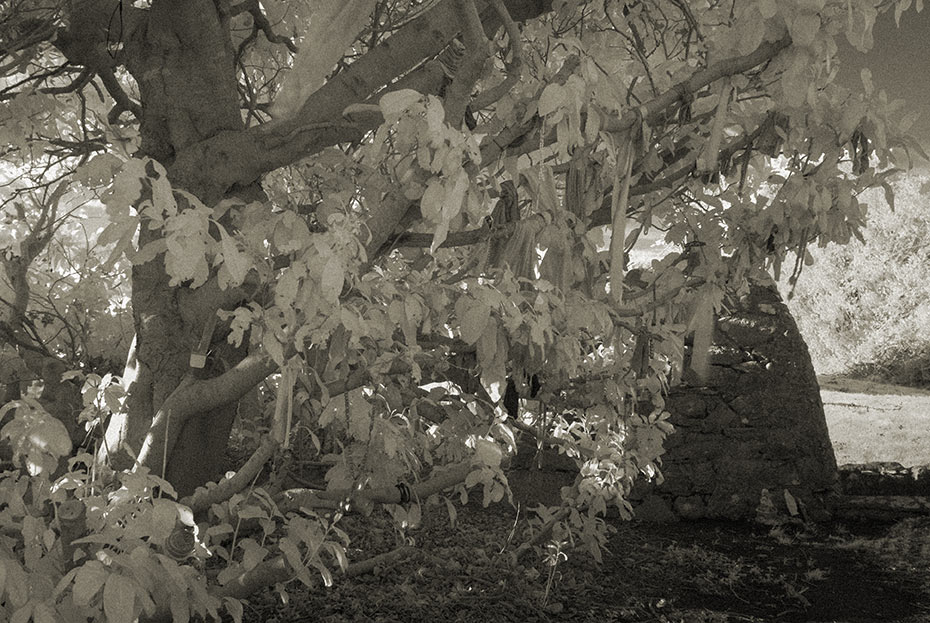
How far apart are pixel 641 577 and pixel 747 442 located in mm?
1394

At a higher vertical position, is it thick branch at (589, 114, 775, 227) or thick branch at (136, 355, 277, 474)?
thick branch at (589, 114, 775, 227)

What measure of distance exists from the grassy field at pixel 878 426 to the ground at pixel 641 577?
1254 mm

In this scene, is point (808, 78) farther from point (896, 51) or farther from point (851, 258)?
point (851, 258)

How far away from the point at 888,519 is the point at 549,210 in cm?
419

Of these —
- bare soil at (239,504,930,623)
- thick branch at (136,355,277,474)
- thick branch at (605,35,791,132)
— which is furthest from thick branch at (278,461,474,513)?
thick branch at (605,35,791,132)

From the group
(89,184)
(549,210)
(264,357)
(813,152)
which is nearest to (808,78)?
(813,152)

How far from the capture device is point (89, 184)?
1405 mm

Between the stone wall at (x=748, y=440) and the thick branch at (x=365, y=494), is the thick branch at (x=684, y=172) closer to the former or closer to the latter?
the thick branch at (x=365, y=494)

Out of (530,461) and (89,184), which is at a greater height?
(89,184)

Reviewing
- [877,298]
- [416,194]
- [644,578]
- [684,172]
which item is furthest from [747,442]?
[877,298]

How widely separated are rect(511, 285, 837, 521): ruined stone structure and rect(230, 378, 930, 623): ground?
16 centimetres

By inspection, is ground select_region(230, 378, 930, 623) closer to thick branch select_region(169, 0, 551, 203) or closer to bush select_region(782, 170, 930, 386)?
thick branch select_region(169, 0, 551, 203)

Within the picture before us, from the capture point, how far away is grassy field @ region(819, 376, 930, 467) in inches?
235

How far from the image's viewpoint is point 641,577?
3875 mm
